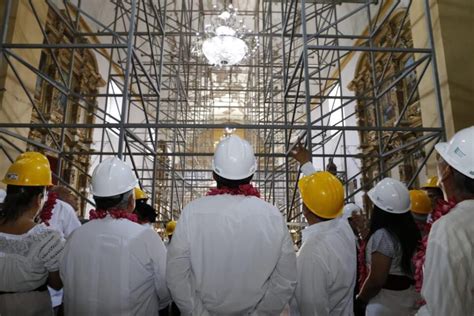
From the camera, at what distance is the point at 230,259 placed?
6.28 feet

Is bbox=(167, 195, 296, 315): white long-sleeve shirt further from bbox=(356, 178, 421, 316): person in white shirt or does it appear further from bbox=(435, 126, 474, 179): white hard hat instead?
bbox=(435, 126, 474, 179): white hard hat

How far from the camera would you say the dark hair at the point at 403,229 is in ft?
8.09

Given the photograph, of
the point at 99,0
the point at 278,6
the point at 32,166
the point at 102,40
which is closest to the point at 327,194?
the point at 32,166

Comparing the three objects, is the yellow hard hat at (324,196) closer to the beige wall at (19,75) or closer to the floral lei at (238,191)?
the floral lei at (238,191)

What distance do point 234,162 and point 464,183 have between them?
117 cm

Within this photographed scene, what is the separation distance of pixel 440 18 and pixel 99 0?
9.83m

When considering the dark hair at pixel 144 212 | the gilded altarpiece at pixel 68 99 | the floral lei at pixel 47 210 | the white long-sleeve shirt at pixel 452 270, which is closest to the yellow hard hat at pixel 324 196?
the white long-sleeve shirt at pixel 452 270

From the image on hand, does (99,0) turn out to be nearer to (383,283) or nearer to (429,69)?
(429,69)

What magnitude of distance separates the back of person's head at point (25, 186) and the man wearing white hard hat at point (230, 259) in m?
0.96

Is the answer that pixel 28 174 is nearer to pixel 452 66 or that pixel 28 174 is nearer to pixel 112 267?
pixel 112 267

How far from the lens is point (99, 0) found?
11172 millimetres

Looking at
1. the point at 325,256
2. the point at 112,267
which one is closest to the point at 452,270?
the point at 325,256

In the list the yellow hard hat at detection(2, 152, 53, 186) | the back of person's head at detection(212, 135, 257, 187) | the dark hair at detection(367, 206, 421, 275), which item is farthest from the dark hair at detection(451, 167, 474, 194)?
the yellow hard hat at detection(2, 152, 53, 186)

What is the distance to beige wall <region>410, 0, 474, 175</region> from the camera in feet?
15.9
